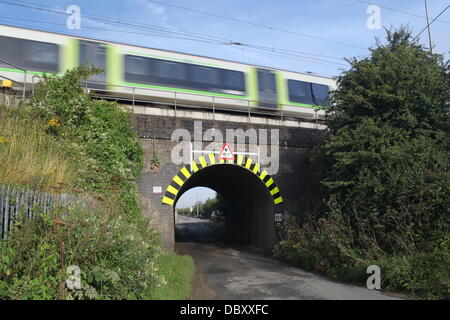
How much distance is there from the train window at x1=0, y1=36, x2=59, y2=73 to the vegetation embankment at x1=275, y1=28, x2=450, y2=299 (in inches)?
404

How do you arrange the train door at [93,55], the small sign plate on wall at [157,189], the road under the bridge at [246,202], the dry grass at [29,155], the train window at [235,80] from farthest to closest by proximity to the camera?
the train window at [235,80] < the road under the bridge at [246,202] < the train door at [93,55] < the small sign plate on wall at [157,189] < the dry grass at [29,155]

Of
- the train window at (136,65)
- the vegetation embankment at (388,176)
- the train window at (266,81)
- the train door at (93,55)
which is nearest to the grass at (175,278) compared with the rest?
the vegetation embankment at (388,176)

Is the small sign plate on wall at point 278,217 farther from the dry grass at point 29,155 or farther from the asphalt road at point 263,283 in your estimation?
the dry grass at point 29,155

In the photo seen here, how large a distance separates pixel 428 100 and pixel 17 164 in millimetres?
10232

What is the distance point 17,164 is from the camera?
7.29 metres

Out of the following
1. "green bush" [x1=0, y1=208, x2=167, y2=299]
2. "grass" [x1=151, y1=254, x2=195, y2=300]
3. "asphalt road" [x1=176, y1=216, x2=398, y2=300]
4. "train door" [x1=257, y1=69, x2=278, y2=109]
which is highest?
"train door" [x1=257, y1=69, x2=278, y2=109]

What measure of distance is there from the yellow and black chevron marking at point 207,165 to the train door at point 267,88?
14.5 ft

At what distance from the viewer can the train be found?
523 inches

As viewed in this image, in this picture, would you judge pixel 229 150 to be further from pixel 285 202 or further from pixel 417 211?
pixel 417 211

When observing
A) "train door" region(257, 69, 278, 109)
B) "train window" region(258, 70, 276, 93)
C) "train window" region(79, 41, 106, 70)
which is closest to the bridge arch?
"train door" region(257, 69, 278, 109)

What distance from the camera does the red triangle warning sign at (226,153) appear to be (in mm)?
13008

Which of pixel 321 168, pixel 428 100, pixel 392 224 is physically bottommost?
pixel 392 224

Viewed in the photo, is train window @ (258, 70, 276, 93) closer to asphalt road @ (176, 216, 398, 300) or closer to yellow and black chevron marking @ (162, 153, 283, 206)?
yellow and black chevron marking @ (162, 153, 283, 206)
